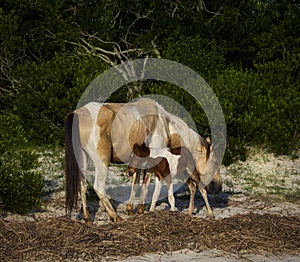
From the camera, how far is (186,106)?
39.7 ft

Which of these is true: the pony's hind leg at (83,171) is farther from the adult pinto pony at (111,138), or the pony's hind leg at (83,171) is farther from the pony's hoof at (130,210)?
the pony's hoof at (130,210)

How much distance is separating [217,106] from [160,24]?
472cm

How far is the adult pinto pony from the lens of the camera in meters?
6.77

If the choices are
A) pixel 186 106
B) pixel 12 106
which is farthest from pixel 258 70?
pixel 12 106

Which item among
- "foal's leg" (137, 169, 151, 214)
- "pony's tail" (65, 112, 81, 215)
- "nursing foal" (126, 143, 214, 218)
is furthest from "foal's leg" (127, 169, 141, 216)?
"pony's tail" (65, 112, 81, 215)

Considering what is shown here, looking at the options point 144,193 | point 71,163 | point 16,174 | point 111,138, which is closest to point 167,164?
point 144,193

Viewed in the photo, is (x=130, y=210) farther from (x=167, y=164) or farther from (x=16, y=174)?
(x=16, y=174)

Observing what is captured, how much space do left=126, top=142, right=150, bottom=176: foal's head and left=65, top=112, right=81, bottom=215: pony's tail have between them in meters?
0.68

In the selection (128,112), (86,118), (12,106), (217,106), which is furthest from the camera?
(12,106)

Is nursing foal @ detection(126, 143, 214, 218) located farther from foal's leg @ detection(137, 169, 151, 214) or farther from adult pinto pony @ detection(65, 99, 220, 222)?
foal's leg @ detection(137, 169, 151, 214)

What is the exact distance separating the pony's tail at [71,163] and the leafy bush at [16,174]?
69cm

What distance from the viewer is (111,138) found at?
7.07 m

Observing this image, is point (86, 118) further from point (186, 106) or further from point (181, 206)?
point (186, 106)

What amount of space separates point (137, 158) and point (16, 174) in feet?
5.21
